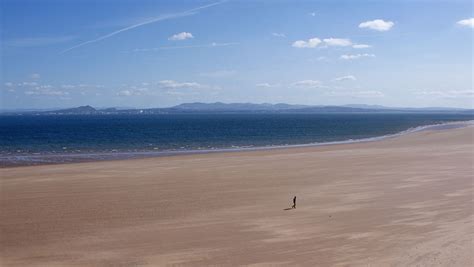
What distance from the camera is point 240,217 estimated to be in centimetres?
1571

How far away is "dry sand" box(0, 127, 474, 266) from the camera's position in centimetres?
1186

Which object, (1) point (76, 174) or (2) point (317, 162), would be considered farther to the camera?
(2) point (317, 162)

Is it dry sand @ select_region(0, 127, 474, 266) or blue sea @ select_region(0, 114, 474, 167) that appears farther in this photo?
blue sea @ select_region(0, 114, 474, 167)

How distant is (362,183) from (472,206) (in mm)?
5912

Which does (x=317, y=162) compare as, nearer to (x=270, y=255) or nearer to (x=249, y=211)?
(x=249, y=211)

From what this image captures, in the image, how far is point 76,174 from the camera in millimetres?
26500

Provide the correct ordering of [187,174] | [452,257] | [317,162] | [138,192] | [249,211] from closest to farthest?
[452,257] < [249,211] < [138,192] < [187,174] < [317,162]

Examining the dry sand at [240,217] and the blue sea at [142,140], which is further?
the blue sea at [142,140]

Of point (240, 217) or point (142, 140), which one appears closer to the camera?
point (240, 217)

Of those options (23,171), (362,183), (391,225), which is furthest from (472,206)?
(23,171)

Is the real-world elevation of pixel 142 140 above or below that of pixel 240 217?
above

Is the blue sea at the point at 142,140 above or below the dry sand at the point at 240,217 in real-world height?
above

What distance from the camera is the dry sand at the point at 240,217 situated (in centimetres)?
1186

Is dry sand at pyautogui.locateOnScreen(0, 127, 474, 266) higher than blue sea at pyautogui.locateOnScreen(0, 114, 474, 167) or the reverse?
the reverse
